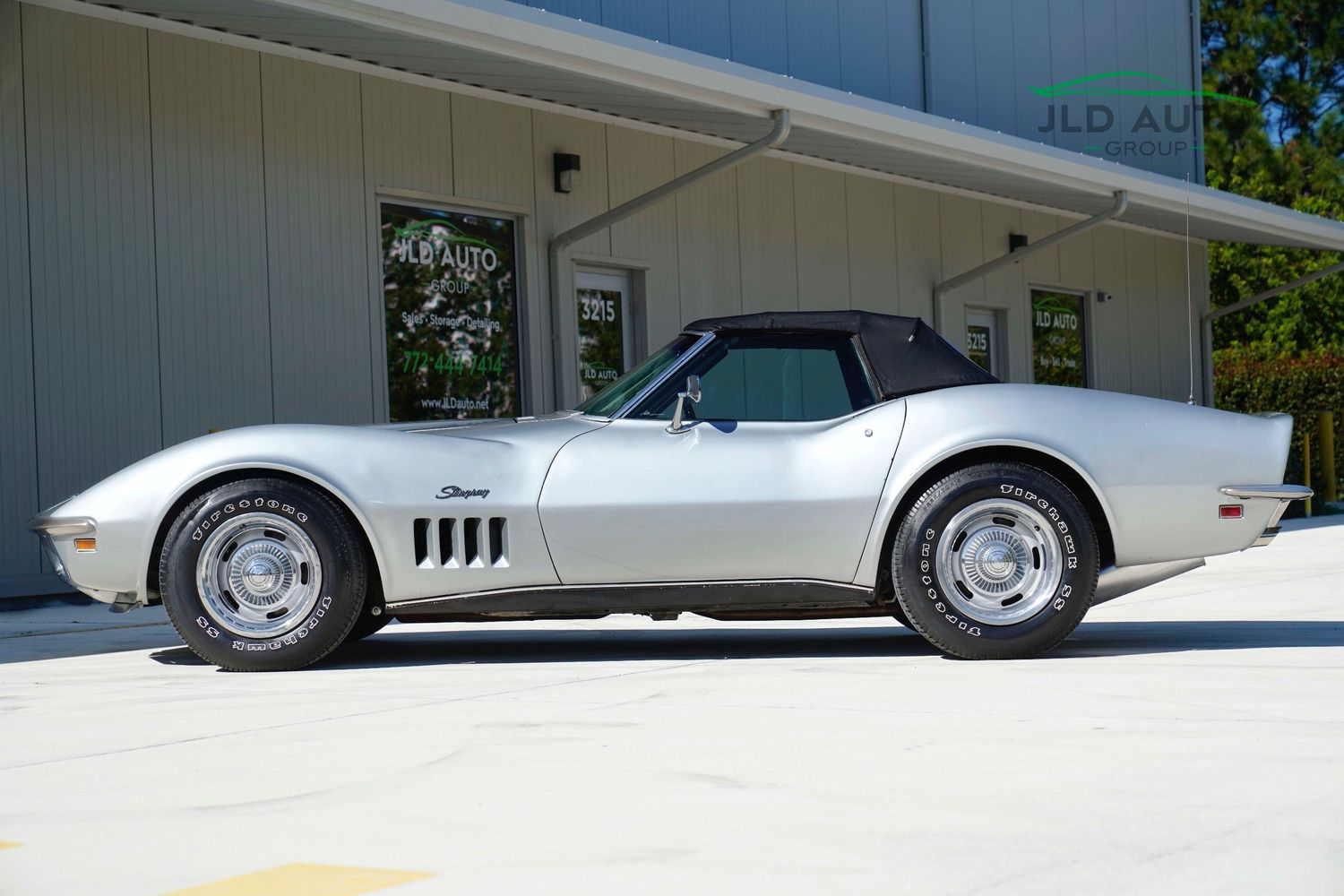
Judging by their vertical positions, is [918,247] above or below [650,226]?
above

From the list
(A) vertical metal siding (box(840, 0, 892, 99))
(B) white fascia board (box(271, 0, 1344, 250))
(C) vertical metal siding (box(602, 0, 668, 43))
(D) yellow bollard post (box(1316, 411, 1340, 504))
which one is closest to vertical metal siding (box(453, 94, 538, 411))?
(C) vertical metal siding (box(602, 0, 668, 43))

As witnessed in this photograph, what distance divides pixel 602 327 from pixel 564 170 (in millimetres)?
1299

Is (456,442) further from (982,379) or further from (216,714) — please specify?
(982,379)

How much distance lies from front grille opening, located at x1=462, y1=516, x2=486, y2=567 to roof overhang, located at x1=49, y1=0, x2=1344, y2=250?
156 inches

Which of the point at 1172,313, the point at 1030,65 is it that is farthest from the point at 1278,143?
the point at 1030,65

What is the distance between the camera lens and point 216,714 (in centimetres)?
438

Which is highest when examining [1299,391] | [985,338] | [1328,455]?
[985,338]

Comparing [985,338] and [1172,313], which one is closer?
[985,338]

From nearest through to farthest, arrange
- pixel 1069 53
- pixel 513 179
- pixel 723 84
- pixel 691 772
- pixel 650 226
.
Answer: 1. pixel 691 772
2. pixel 723 84
3. pixel 513 179
4. pixel 650 226
5. pixel 1069 53

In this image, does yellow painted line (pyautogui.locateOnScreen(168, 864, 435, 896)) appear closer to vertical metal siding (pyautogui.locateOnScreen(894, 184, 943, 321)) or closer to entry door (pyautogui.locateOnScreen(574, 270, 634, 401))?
entry door (pyautogui.locateOnScreen(574, 270, 634, 401))

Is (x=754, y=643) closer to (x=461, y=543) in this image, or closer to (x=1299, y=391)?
(x=461, y=543)

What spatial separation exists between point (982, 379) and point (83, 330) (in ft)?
17.9

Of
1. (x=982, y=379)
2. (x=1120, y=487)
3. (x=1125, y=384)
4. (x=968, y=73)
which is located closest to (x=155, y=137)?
(x=982, y=379)

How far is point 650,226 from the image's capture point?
13.0 metres
